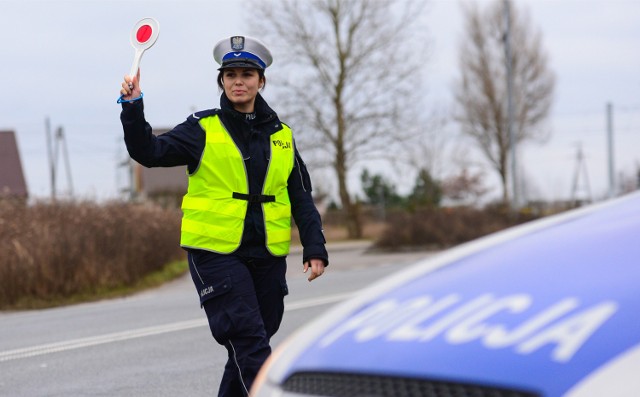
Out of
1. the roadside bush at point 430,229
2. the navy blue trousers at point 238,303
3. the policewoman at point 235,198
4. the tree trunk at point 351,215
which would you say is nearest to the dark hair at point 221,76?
the policewoman at point 235,198

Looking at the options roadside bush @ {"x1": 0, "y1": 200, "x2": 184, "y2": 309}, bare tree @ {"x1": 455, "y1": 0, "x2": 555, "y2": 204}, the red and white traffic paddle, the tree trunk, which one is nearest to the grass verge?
roadside bush @ {"x1": 0, "y1": 200, "x2": 184, "y2": 309}

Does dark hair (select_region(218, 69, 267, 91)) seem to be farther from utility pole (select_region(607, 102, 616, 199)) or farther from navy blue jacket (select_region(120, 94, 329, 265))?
utility pole (select_region(607, 102, 616, 199))

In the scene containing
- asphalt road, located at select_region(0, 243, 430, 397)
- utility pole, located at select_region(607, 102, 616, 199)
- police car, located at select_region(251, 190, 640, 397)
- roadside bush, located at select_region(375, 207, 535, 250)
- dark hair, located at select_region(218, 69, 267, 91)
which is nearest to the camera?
police car, located at select_region(251, 190, 640, 397)

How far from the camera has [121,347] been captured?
809 centimetres

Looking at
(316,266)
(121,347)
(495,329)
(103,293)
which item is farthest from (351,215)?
(495,329)

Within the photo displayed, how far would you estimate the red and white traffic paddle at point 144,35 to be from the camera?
4.43 metres

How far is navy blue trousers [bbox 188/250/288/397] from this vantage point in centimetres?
412

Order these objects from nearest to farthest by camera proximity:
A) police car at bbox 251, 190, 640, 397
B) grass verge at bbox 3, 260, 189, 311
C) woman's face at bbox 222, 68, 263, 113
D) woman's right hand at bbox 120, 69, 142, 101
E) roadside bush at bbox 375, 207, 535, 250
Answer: police car at bbox 251, 190, 640, 397 → woman's right hand at bbox 120, 69, 142, 101 → woman's face at bbox 222, 68, 263, 113 → grass verge at bbox 3, 260, 189, 311 → roadside bush at bbox 375, 207, 535, 250

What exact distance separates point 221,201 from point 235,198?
6 centimetres

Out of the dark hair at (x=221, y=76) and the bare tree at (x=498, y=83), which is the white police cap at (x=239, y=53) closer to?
the dark hair at (x=221, y=76)

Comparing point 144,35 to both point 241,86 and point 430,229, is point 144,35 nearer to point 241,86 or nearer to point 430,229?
point 241,86

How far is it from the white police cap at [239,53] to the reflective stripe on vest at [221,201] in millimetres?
258

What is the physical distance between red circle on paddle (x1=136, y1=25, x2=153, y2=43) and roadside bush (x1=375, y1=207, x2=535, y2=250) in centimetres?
2226

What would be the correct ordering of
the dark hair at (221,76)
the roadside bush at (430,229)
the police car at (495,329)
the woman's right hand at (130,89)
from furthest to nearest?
the roadside bush at (430,229)
the dark hair at (221,76)
the woman's right hand at (130,89)
the police car at (495,329)
